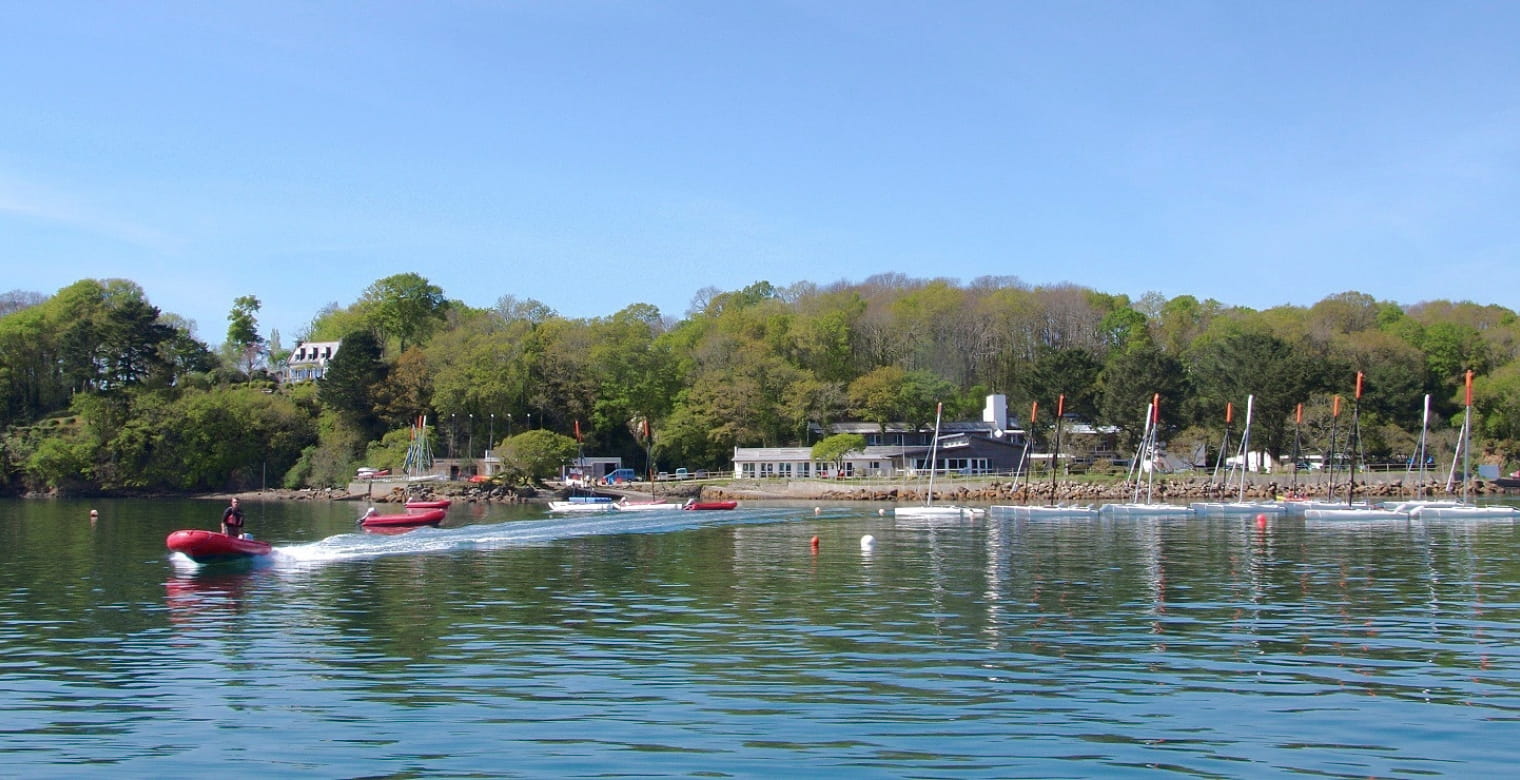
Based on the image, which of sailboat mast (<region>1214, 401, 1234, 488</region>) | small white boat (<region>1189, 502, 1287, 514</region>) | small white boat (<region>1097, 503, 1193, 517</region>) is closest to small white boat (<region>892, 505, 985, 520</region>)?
small white boat (<region>1097, 503, 1193, 517</region>)

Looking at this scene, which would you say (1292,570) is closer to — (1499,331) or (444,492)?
(444,492)

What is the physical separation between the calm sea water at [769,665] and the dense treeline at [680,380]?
67.4 meters

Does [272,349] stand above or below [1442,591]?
above

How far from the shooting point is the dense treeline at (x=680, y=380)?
10594 centimetres

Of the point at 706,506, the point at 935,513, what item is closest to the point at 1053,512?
the point at 935,513

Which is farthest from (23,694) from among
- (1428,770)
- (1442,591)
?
(1442,591)

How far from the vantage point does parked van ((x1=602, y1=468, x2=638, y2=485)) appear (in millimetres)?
108119

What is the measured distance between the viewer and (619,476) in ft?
373

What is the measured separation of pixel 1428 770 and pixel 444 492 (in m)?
93.1

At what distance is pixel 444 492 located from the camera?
330ft

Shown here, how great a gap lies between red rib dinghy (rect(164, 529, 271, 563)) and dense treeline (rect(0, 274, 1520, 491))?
64849 mm

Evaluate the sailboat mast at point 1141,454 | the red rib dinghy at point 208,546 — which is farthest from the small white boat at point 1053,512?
the red rib dinghy at point 208,546

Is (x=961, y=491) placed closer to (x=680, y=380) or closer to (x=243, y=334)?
(x=680, y=380)

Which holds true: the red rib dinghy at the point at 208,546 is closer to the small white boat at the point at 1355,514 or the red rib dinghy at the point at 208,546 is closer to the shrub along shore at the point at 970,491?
the small white boat at the point at 1355,514
